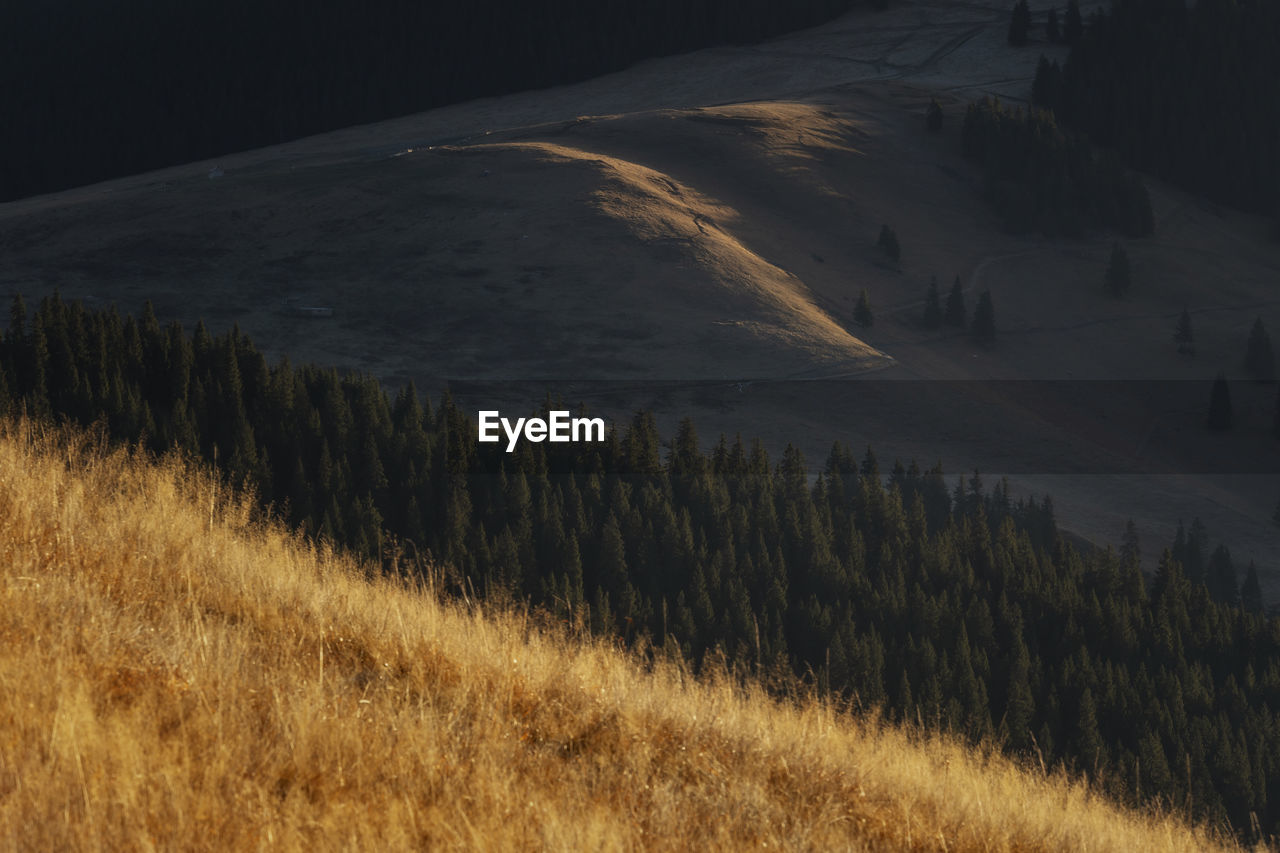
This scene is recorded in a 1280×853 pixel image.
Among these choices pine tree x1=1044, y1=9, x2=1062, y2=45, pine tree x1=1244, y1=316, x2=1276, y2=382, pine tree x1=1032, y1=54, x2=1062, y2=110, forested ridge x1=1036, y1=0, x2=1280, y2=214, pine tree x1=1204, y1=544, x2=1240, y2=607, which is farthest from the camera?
pine tree x1=1044, y1=9, x2=1062, y2=45

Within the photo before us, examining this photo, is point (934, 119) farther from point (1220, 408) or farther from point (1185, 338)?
point (1220, 408)

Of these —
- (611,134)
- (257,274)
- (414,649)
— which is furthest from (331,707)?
(611,134)

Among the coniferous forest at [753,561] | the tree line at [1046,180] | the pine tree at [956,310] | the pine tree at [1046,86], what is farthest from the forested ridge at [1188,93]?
the coniferous forest at [753,561]

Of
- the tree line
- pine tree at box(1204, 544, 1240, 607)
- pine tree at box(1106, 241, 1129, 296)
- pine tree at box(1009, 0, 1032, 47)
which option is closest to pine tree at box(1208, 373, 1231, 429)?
pine tree at box(1106, 241, 1129, 296)

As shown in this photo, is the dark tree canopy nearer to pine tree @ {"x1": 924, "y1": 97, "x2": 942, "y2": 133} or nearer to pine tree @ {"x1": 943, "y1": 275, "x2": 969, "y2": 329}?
pine tree @ {"x1": 943, "y1": 275, "x2": 969, "y2": 329}

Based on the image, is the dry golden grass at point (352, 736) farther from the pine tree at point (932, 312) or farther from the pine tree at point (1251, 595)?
the pine tree at point (932, 312)

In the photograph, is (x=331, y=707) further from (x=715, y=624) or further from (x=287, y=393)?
(x=287, y=393)
